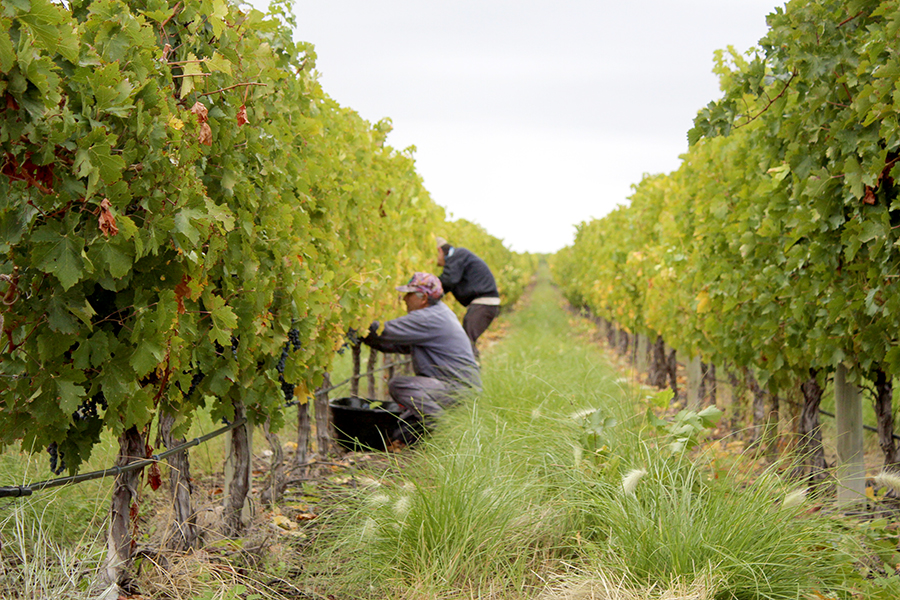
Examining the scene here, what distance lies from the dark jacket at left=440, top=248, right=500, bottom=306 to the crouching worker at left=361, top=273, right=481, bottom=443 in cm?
385

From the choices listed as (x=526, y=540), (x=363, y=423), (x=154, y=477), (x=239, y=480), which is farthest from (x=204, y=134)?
(x=363, y=423)

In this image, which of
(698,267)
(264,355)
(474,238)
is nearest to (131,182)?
(264,355)

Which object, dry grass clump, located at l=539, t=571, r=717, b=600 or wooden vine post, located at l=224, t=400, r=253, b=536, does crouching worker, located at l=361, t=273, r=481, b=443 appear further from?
dry grass clump, located at l=539, t=571, r=717, b=600

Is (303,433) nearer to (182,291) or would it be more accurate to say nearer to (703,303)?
(182,291)

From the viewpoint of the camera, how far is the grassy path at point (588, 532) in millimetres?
2852

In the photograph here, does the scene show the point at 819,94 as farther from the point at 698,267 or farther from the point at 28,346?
the point at 28,346

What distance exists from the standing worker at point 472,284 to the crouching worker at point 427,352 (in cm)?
385

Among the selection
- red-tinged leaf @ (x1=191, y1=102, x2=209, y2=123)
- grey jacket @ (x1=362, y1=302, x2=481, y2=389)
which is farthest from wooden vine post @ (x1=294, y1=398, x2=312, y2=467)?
red-tinged leaf @ (x1=191, y1=102, x2=209, y2=123)

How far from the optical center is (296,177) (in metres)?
4.14

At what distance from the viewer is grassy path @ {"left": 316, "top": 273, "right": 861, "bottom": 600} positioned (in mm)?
2852

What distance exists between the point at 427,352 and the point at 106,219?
164 inches

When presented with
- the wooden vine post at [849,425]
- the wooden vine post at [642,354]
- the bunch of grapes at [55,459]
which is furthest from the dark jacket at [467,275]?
the bunch of grapes at [55,459]

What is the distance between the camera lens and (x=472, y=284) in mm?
10383

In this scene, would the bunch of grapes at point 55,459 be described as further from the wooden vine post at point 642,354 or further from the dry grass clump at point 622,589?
the wooden vine post at point 642,354
